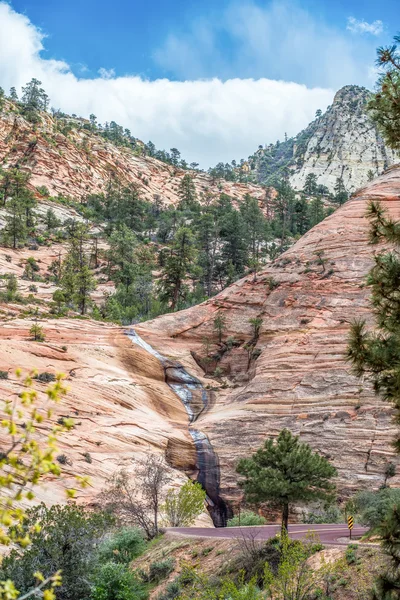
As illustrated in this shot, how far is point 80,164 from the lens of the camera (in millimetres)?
102500

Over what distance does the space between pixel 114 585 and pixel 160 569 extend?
247 centimetres

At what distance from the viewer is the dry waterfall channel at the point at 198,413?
27.9 metres

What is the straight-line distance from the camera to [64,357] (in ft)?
108

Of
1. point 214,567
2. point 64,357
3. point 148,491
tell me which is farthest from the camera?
point 64,357

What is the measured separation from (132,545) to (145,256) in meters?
52.3

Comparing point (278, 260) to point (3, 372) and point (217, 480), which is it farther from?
point (3, 372)

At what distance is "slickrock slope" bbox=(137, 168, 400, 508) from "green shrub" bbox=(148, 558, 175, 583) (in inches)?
422

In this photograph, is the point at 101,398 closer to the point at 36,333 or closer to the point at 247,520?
the point at 36,333

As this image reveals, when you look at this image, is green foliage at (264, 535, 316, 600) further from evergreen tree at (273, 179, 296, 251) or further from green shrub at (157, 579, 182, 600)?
evergreen tree at (273, 179, 296, 251)

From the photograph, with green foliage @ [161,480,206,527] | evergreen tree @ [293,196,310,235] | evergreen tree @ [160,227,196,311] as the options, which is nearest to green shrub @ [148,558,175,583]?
green foliage @ [161,480,206,527]

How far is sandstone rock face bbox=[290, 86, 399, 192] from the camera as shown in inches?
5817

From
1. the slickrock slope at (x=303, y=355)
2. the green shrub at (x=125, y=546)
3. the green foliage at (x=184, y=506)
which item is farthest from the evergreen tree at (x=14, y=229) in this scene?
the green shrub at (x=125, y=546)

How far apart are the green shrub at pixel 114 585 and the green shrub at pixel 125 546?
2964 millimetres

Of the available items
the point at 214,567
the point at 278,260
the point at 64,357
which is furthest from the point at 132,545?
the point at 278,260
